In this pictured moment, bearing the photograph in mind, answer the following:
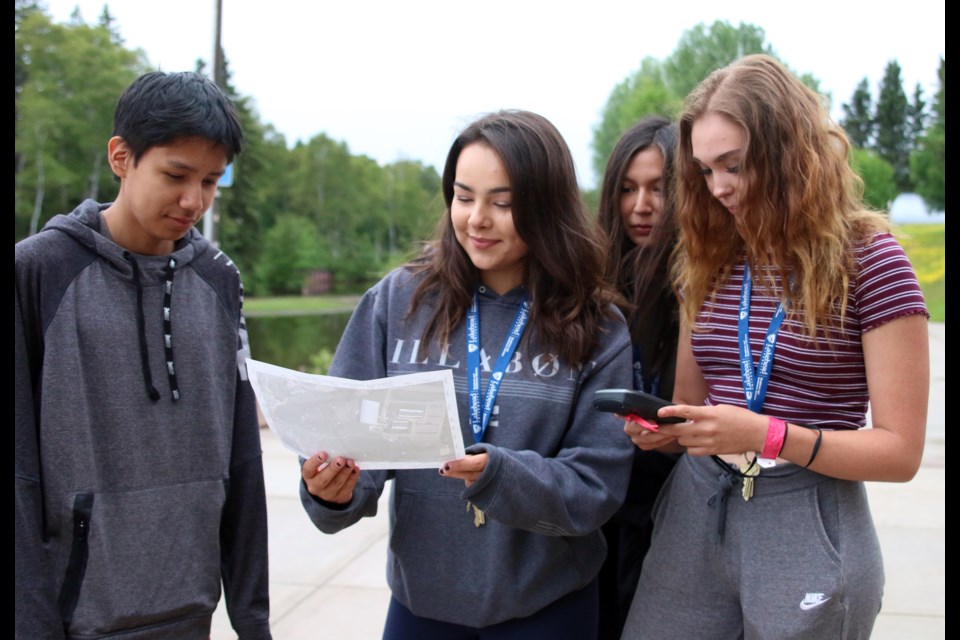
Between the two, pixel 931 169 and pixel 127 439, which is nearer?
pixel 127 439

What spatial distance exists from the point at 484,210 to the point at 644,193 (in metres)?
0.72

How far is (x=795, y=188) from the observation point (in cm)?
196

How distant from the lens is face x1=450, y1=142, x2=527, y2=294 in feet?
7.00

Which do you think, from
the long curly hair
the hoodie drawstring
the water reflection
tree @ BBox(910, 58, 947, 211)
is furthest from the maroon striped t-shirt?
tree @ BBox(910, 58, 947, 211)

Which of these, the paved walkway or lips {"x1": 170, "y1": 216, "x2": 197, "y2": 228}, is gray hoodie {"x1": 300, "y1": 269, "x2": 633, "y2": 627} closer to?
lips {"x1": 170, "y1": 216, "x2": 197, "y2": 228}

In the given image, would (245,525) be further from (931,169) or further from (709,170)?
(931,169)

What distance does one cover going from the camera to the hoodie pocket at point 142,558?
6.11 ft

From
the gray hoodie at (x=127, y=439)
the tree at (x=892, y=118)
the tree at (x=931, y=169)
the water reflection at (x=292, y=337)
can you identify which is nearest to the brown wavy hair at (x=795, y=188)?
the gray hoodie at (x=127, y=439)

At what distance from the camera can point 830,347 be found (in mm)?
1934

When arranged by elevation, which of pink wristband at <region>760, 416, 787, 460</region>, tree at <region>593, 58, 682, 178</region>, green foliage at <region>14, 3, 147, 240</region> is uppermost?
tree at <region>593, 58, 682, 178</region>

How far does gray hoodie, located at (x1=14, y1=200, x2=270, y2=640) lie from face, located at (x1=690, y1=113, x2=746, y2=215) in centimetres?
119

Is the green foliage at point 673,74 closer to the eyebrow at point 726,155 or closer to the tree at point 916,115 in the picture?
the tree at point 916,115

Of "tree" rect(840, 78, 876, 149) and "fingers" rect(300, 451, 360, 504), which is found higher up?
"tree" rect(840, 78, 876, 149)

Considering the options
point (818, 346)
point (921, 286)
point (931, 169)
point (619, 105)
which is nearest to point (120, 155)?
point (818, 346)
